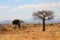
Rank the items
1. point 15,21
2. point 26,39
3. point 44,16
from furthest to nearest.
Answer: point 15,21
point 44,16
point 26,39

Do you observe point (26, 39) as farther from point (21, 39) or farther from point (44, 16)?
point (44, 16)

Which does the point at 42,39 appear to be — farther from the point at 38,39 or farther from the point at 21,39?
the point at 21,39

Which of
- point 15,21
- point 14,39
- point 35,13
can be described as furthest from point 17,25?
point 14,39

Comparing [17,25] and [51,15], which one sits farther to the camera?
[17,25]

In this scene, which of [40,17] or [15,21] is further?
[15,21]

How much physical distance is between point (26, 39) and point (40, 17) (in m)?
26.8

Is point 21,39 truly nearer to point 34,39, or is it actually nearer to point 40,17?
point 34,39

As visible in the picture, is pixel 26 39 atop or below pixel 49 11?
below

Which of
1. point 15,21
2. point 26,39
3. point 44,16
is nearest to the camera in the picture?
point 26,39

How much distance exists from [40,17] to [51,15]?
139 inches

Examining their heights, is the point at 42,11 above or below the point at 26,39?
above

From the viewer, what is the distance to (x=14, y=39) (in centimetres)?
2316

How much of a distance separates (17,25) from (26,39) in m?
43.0

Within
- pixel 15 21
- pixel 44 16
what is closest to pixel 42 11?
pixel 44 16
